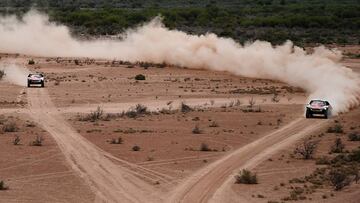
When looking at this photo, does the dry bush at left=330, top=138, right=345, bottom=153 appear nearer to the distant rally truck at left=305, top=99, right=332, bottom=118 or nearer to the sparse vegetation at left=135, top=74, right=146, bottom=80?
the distant rally truck at left=305, top=99, right=332, bottom=118

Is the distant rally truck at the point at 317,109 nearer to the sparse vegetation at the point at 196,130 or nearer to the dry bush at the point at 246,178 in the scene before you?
the sparse vegetation at the point at 196,130

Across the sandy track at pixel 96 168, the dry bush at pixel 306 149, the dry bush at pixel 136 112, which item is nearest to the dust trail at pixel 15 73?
the dry bush at pixel 136 112

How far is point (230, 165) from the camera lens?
35.7 m

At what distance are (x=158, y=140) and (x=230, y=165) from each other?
804 centimetres

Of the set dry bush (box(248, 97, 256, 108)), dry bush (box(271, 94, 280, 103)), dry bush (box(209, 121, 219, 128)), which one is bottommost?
dry bush (box(271, 94, 280, 103))

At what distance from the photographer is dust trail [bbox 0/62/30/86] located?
244ft

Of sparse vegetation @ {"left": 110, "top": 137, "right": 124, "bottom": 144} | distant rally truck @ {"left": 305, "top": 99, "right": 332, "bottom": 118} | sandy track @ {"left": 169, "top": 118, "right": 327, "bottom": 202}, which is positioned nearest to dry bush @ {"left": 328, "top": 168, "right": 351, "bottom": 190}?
sandy track @ {"left": 169, "top": 118, "right": 327, "bottom": 202}

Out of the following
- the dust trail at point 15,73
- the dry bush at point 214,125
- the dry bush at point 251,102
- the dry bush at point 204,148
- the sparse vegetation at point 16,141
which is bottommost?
the dust trail at point 15,73

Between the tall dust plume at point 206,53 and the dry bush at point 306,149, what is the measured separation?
14.9m

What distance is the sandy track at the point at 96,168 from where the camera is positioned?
2922cm

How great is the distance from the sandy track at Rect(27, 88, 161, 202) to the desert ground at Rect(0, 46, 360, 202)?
0.13 feet

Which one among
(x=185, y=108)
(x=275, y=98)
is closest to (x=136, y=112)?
(x=185, y=108)

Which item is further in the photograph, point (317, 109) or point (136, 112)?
point (136, 112)

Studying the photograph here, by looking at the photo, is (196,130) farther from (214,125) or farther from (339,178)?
(339,178)
